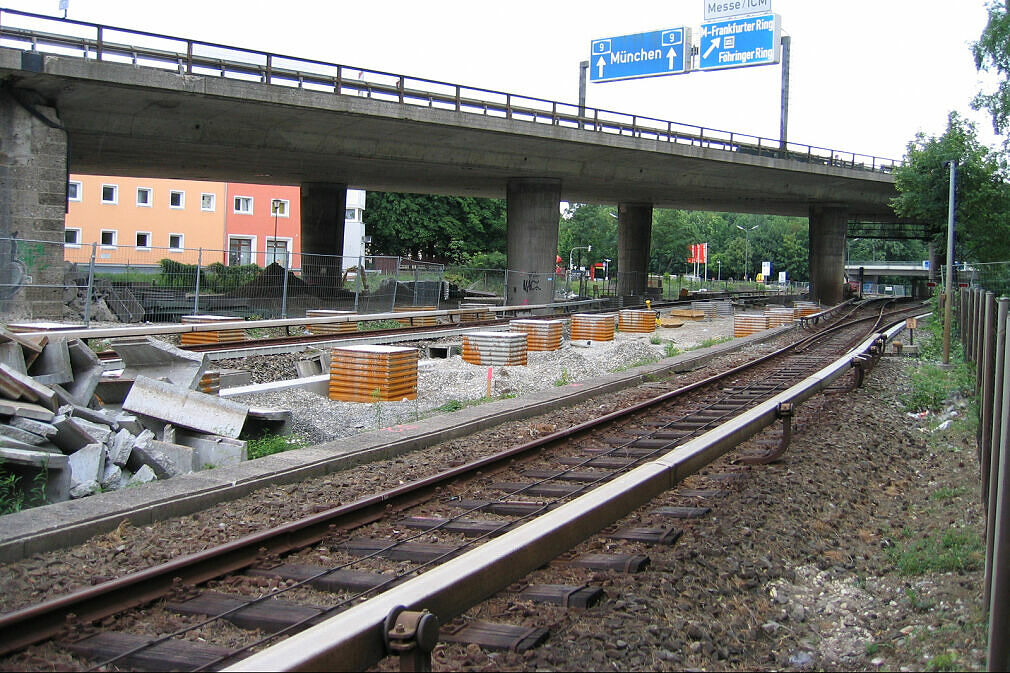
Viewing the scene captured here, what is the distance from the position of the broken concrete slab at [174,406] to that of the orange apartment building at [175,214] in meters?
44.4

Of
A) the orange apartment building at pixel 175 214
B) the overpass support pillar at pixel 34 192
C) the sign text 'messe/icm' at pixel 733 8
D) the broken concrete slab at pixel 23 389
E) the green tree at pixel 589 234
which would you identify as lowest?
the broken concrete slab at pixel 23 389

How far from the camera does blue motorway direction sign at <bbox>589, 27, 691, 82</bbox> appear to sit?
3672cm

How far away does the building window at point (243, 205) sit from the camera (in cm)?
6594

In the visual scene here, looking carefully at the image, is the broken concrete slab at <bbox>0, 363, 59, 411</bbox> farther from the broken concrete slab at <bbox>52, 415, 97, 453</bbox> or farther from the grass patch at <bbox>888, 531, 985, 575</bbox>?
the grass patch at <bbox>888, 531, 985, 575</bbox>

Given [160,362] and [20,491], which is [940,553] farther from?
[160,362]

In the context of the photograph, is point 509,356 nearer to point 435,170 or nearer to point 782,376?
point 782,376

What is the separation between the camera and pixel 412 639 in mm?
4008

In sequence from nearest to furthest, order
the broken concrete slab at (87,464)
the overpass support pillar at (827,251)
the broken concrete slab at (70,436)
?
the broken concrete slab at (87,464)
the broken concrete slab at (70,436)
the overpass support pillar at (827,251)

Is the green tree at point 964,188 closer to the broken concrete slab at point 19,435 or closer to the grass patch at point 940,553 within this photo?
the grass patch at point 940,553

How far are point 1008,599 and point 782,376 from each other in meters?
15.1

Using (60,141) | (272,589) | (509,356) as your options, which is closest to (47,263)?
(60,141)

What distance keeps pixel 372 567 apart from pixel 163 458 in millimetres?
4344

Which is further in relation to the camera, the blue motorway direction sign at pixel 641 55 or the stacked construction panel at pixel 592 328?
the blue motorway direction sign at pixel 641 55

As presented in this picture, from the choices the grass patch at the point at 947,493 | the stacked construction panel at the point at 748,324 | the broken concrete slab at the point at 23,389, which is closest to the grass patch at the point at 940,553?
the grass patch at the point at 947,493
